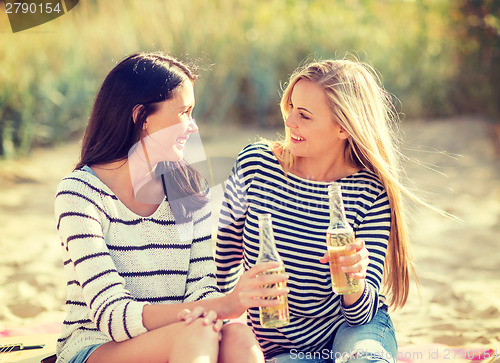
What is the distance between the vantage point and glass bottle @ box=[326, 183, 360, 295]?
228cm

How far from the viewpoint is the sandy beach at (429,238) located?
12.6 ft

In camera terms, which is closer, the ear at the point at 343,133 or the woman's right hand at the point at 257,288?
the woman's right hand at the point at 257,288

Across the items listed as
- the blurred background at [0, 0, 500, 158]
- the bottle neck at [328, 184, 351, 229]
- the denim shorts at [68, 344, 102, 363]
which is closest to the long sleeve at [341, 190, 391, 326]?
the bottle neck at [328, 184, 351, 229]

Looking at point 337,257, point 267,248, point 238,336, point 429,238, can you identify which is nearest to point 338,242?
point 337,257

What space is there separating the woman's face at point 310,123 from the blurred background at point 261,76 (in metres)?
3.18

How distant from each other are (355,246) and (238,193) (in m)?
0.73

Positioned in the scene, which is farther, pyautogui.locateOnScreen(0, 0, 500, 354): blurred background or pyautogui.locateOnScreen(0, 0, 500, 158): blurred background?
pyautogui.locateOnScreen(0, 0, 500, 158): blurred background

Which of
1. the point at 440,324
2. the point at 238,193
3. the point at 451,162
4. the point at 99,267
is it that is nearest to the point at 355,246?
the point at 238,193

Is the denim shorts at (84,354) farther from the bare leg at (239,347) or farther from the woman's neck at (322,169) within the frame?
the woman's neck at (322,169)

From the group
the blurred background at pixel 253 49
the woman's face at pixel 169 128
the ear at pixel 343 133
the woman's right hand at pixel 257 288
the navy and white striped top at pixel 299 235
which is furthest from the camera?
the blurred background at pixel 253 49

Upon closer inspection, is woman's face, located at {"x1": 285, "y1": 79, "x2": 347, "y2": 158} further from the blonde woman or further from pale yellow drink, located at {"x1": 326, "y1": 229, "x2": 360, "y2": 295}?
pale yellow drink, located at {"x1": 326, "y1": 229, "x2": 360, "y2": 295}

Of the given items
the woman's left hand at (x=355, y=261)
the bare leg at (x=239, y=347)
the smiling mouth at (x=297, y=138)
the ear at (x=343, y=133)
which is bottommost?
the bare leg at (x=239, y=347)

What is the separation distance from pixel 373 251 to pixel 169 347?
3.27ft

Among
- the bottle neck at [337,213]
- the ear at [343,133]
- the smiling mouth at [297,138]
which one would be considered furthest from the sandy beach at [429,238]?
the bottle neck at [337,213]
